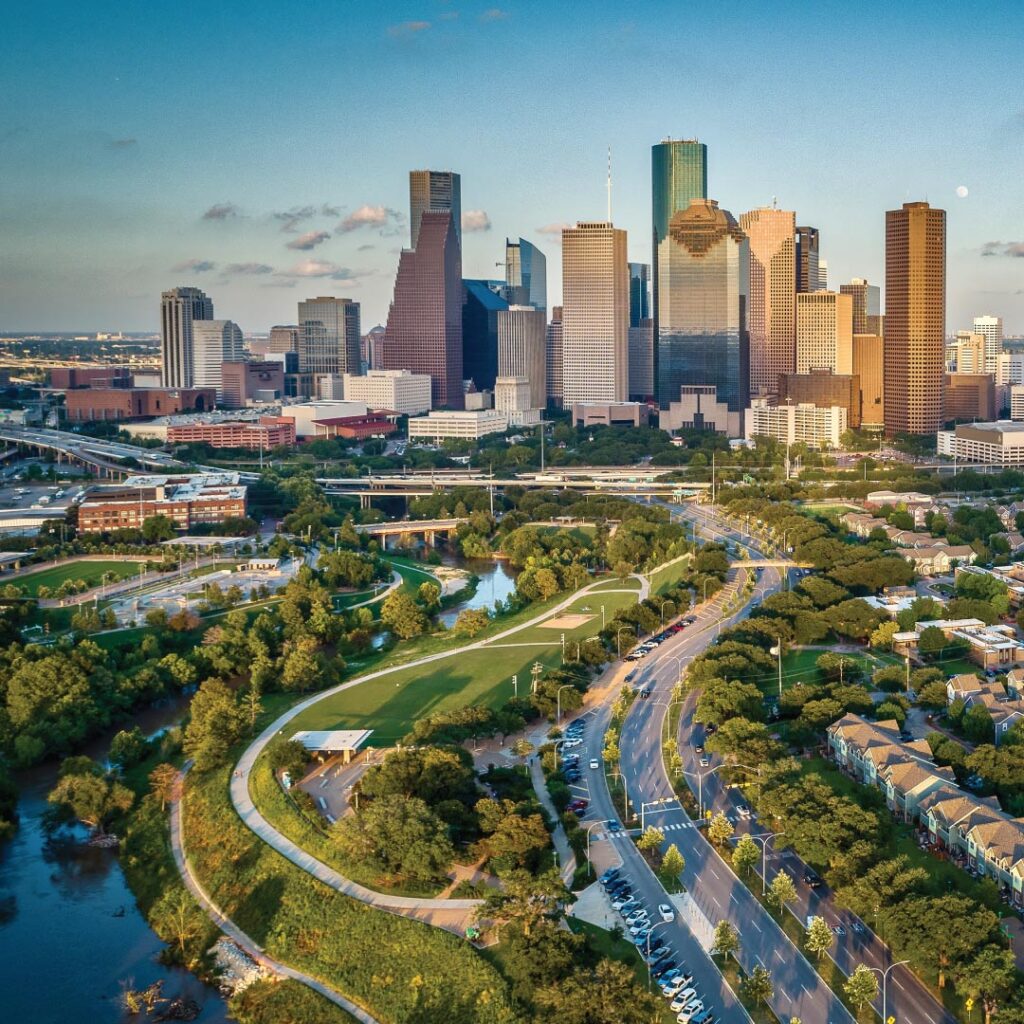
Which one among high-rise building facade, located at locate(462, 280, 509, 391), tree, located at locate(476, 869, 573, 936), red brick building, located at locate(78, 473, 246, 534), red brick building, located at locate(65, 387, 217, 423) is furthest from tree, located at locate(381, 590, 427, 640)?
high-rise building facade, located at locate(462, 280, 509, 391)

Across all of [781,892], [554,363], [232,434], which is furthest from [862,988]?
[554,363]

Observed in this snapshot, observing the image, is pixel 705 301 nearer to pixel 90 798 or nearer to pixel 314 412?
pixel 314 412

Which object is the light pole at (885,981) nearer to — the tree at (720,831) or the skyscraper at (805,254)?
the tree at (720,831)

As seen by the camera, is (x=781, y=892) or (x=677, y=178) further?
(x=677, y=178)

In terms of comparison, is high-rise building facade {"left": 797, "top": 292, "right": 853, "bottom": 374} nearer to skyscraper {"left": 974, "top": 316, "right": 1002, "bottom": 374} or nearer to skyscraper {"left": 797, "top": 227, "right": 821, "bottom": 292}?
skyscraper {"left": 797, "top": 227, "right": 821, "bottom": 292}

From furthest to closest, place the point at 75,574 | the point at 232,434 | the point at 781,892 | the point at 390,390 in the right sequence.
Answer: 1. the point at 390,390
2. the point at 232,434
3. the point at 75,574
4. the point at 781,892

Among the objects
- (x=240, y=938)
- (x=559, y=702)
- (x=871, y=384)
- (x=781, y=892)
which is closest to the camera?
(x=781, y=892)
